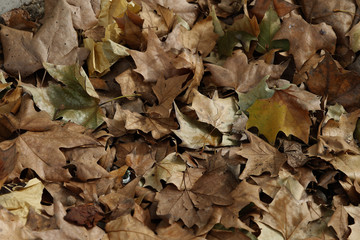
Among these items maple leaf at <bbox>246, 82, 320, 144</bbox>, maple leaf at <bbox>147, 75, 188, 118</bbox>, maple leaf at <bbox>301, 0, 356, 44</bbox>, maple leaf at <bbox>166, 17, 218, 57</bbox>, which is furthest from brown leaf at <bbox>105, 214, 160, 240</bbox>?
maple leaf at <bbox>301, 0, 356, 44</bbox>

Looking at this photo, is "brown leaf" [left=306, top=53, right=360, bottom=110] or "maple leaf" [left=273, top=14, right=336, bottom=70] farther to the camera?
"maple leaf" [left=273, top=14, right=336, bottom=70]

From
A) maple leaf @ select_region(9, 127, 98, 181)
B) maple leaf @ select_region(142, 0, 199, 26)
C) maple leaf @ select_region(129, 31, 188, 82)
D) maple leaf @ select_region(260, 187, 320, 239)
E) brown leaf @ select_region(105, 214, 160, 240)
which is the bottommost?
maple leaf @ select_region(260, 187, 320, 239)

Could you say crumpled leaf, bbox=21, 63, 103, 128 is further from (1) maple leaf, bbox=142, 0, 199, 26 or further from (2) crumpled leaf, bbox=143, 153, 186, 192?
(1) maple leaf, bbox=142, 0, 199, 26

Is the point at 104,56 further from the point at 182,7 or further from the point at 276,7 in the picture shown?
the point at 276,7

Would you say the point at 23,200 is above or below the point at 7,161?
below

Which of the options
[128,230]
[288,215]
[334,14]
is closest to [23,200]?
[128,230]

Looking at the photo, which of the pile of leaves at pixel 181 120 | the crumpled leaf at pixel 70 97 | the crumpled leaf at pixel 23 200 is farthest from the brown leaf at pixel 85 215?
the crumpled leaf at pixel 70 97

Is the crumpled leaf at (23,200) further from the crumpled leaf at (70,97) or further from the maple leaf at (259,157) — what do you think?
the maple leaf at (259,157)
